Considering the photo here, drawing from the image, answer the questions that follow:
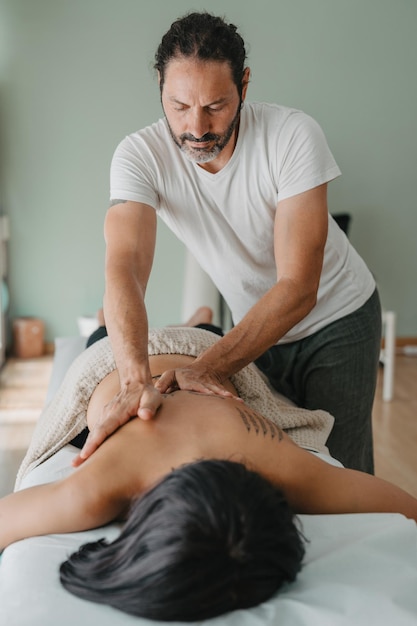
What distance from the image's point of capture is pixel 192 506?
1.04m

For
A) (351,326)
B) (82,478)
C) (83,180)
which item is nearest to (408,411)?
(351,326)

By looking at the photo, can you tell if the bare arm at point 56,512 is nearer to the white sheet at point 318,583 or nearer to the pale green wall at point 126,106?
the white sheet at point 318,583

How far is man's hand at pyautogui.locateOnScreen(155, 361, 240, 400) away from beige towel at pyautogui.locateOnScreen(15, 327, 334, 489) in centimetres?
21

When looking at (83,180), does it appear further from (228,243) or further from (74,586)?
(74,586)

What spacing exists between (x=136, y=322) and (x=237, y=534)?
0.77 m

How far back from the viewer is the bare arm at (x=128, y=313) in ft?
4.60

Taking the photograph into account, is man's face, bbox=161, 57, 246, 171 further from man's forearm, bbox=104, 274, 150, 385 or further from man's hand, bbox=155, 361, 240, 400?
man's hand, bbox=155, 361, 240, 400

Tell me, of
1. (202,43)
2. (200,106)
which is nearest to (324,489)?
(200,106)

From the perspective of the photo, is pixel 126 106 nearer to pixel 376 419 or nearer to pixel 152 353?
pixel 376 419

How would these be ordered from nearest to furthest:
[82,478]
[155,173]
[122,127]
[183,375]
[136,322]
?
1. [82,478]
2. [183,375]
3. [136,322]
4. [155,173]
5. [122,127]

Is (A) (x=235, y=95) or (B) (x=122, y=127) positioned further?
(B) (x=122, y=127)

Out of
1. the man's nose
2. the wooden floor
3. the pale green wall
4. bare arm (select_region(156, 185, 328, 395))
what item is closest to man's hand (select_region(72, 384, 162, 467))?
bare arm (select_region(156, 185, 328, 395))

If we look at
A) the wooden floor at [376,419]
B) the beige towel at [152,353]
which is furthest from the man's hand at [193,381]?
the wooden floor at [376,419]

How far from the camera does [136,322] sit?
171 cm
